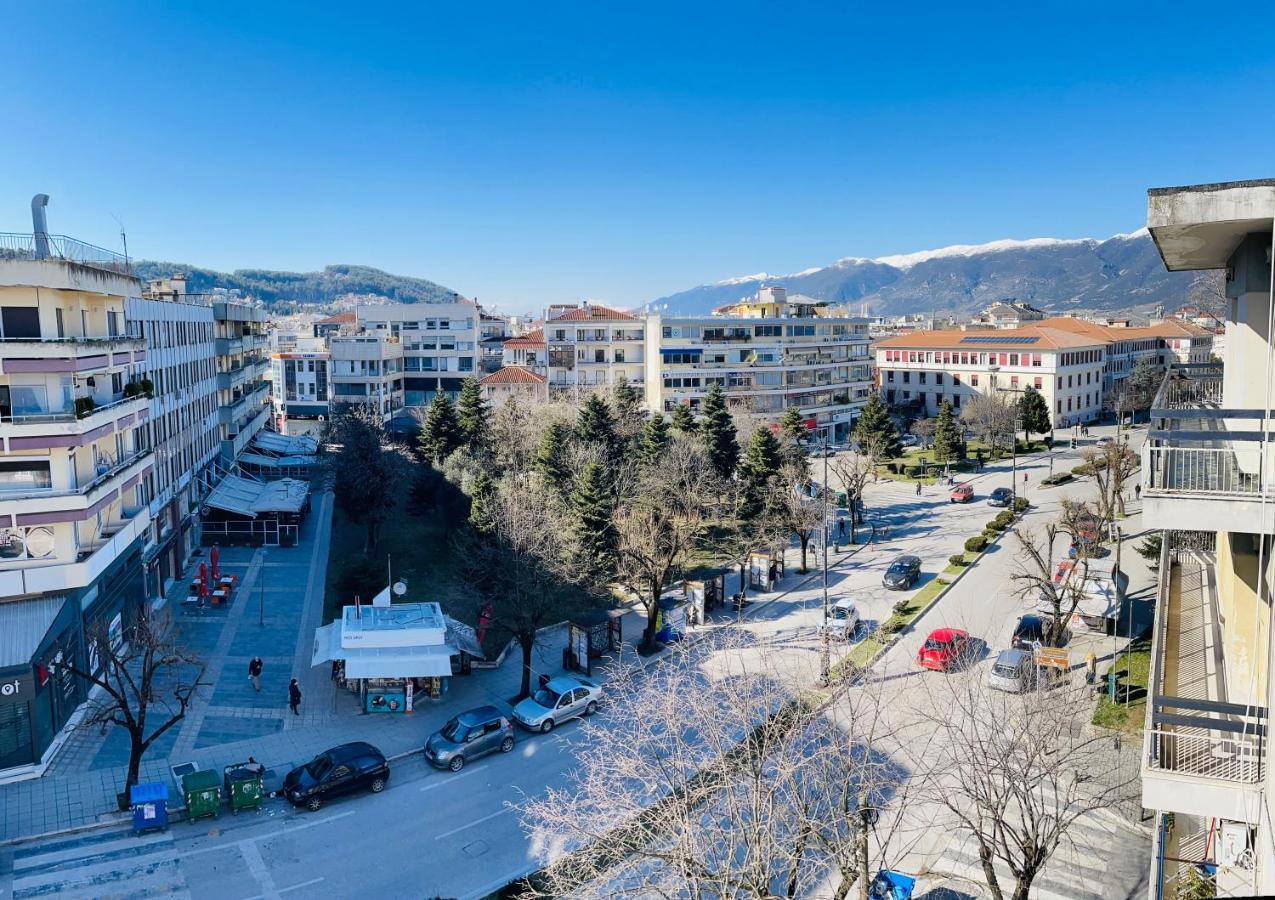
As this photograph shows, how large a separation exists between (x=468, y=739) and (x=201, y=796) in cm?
594

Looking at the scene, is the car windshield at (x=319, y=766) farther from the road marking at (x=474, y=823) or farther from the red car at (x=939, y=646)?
the red car at (x=939, y=646)

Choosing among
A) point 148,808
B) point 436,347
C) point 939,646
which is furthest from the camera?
point 436,347

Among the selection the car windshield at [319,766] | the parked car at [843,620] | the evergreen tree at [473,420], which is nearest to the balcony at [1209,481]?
the car windshield at [319,766]

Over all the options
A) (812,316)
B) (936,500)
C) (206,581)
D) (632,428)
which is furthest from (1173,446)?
(812,316)

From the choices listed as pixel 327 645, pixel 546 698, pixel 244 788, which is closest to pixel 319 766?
pixel 244 788

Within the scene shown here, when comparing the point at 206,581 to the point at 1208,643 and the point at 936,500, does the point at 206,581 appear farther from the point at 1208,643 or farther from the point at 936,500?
the point at 936,500

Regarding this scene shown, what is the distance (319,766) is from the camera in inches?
805

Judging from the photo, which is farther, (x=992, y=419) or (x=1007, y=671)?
(x=992, y=419)

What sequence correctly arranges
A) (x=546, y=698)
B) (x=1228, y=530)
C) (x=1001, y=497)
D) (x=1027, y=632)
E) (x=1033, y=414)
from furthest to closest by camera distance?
(x=1033, y=414)
(x=1001, y=497)
(x=1027, y=632)
(x=546, y=698)
(x=1228, y=530)

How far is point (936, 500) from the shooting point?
176 ft

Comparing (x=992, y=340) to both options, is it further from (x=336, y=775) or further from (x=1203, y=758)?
(x=1203, y=758)

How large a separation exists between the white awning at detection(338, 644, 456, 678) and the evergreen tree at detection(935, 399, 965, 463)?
4638cm

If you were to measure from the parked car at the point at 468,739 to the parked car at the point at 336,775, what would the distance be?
136cm

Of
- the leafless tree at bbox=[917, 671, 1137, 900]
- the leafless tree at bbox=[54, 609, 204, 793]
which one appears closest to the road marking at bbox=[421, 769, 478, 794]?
the leafless tree at bbox=[54, 609, 204, 793]
